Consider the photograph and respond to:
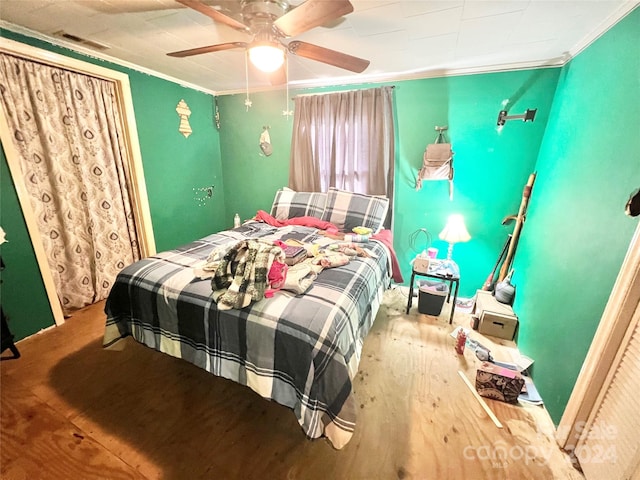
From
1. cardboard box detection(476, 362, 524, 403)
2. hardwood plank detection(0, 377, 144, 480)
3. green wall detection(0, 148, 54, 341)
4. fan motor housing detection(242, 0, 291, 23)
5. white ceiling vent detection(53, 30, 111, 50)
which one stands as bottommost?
hardwood plank detection(0, 377, 144, 480)

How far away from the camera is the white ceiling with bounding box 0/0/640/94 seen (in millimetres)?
1425

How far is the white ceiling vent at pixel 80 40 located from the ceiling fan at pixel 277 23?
0.99 m

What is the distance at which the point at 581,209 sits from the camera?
5.01ft

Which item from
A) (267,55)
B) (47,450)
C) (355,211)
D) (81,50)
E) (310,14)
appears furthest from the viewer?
(355,211)

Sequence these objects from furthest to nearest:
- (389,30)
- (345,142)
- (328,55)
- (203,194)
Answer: (203,194) → (345,142) → (389,30) → (328,55)

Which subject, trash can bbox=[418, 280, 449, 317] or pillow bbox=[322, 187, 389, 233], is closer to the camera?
trash can bbox=[418, 280, 449, 317]

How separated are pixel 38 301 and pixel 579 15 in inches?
163

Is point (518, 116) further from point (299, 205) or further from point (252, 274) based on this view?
point (252, 274)

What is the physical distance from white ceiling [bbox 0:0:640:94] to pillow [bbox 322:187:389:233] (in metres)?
1.20

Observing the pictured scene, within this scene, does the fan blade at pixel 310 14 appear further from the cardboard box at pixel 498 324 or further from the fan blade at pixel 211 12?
the cardboard box at pixel 498 324

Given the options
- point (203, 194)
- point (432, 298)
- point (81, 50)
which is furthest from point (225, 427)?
point (81, 50)

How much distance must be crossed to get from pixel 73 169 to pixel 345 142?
2520mm

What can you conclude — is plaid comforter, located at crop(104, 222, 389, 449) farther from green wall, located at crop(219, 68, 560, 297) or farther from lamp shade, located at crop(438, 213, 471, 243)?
green wall, located at crop(219, 68, 560, 297)

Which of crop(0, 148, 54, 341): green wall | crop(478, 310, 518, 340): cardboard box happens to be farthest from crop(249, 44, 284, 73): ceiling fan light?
crop(478, 310, 518, 340): cardboard box
